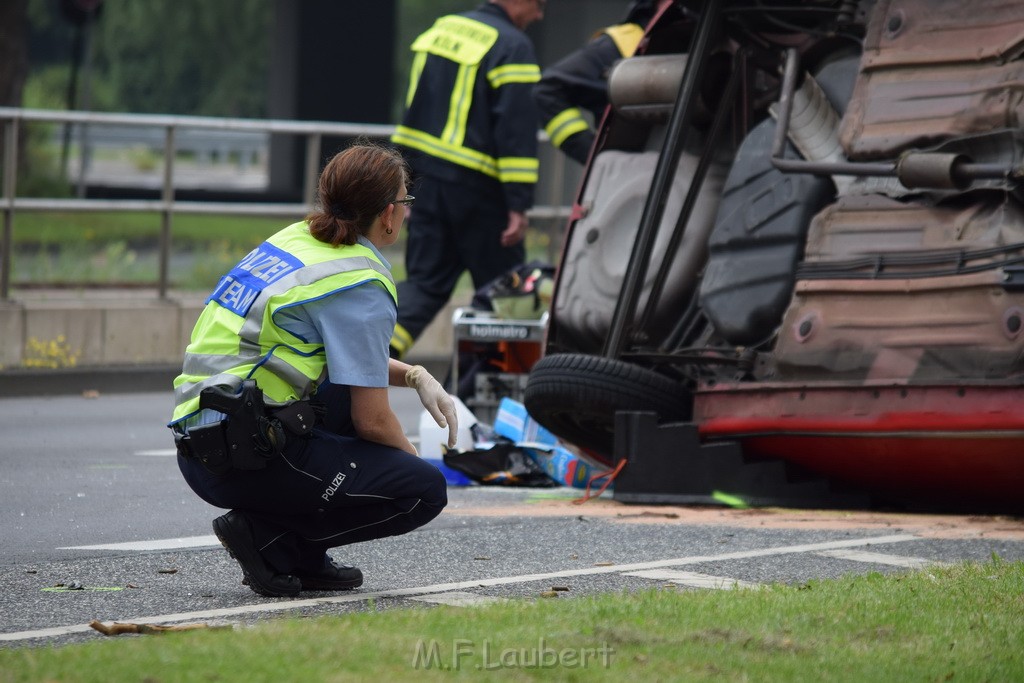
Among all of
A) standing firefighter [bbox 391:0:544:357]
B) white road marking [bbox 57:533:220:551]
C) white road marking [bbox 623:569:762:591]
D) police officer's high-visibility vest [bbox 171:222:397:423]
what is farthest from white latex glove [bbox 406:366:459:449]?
standing firefighter [bbox 391:0:544:357]

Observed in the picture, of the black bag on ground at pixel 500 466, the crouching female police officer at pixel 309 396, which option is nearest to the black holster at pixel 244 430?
the crouching female police officer at pixel 309 396

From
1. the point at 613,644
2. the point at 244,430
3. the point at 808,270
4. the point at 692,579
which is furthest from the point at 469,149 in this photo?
the point at 613,644

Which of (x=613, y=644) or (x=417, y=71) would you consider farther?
(x=417, y=71)

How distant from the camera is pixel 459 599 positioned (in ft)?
16.3

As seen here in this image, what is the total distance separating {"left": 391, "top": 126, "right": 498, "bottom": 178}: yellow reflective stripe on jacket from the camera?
9.27m

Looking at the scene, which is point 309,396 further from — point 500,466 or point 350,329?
point 500,466

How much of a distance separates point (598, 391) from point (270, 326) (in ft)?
8.05

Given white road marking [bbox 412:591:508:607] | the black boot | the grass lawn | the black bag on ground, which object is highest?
the grass lawn

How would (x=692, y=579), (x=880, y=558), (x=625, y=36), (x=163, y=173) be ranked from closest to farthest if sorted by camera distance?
(x=692, y=579) → (x=880, y=558) → (x=625, y=36) → (x=163, y=173)

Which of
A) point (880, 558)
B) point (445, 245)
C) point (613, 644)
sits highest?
point (613, 644)

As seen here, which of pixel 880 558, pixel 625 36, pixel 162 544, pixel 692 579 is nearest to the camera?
pixel 692 579

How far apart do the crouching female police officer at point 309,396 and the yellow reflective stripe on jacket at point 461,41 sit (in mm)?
4308

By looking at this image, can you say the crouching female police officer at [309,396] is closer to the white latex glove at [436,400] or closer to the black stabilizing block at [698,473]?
the white latex glove at [436,400]

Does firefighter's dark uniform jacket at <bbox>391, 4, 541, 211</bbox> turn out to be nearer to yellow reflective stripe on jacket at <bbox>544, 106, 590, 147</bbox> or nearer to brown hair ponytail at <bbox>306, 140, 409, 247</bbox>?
yellow reflective stripe on jacket at <bbox>544, 106, 590, 147</bbox>
